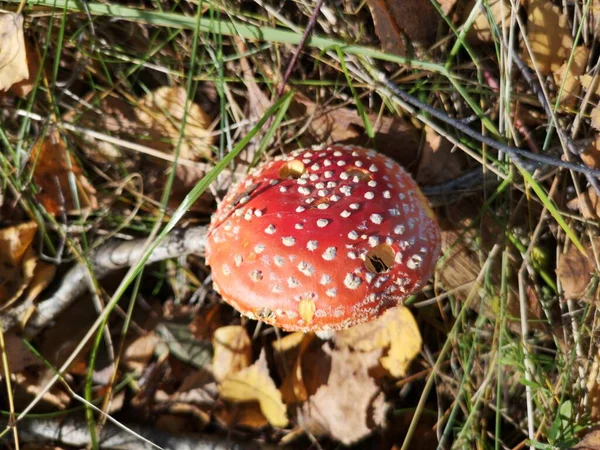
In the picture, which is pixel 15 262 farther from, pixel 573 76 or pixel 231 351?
pixel 573 76

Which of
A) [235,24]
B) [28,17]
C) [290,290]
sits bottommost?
[290,290]

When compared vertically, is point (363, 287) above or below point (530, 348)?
above

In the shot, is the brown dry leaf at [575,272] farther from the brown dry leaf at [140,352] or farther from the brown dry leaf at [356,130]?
the brown dry leaf at [140,352]

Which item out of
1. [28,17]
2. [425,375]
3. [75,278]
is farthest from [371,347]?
[28,17]

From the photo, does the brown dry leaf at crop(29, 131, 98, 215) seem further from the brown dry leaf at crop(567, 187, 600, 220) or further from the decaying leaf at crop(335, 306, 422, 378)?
the brown dry leaf at crop(567, 187, 600, 220)

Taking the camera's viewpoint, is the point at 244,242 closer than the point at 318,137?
Yes

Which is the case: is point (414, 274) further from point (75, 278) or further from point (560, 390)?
point (75, 278)
